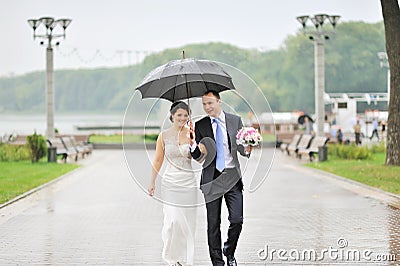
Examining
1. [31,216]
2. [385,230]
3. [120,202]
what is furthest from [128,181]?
[385,230]

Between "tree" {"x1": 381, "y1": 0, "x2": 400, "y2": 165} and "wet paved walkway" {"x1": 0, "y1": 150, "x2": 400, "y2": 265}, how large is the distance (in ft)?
12.0

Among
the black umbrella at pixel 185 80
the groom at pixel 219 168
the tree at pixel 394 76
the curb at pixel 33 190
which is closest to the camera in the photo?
the groom at pixel 219 168

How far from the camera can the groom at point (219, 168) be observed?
8703 mm

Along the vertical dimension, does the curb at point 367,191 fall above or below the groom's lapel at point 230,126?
below

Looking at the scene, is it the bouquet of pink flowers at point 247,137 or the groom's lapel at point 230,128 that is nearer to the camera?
the bouquet of pink flowers at point 247,137

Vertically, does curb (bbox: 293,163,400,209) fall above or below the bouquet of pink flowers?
below

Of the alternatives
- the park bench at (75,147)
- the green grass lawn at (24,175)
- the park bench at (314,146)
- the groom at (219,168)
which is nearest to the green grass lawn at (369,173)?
the park bench at (314,146)

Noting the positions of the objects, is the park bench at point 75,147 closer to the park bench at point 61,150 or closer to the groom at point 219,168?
the park bench at point 61,150

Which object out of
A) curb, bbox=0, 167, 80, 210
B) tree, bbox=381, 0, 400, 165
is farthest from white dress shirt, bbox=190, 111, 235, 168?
tree, bbox=381, 0, 400, 165

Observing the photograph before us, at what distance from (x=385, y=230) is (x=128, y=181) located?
33.3 feet

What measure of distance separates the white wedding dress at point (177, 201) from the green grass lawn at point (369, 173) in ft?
26.8

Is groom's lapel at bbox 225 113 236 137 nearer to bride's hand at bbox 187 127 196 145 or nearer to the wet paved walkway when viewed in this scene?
bride's hand at bbox 187 127 196 145

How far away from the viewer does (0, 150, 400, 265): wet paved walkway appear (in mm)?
9797

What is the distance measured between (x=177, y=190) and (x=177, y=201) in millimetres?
124
